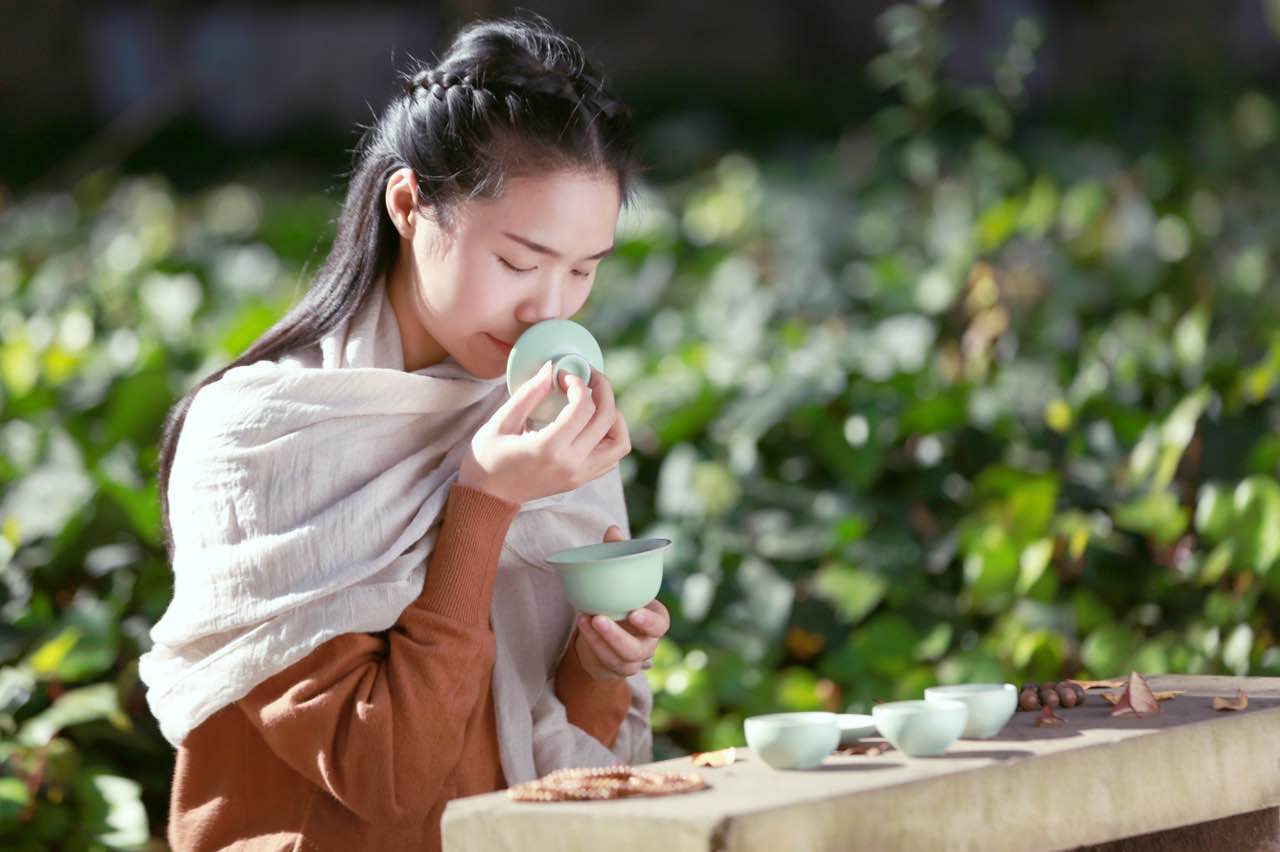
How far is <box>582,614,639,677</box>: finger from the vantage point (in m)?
2.53

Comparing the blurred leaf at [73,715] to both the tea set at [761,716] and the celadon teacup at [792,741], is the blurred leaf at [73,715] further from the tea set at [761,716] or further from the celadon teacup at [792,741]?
the celadon teacup at [792,741]

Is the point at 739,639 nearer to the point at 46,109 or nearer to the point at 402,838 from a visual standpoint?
the point at 402,838

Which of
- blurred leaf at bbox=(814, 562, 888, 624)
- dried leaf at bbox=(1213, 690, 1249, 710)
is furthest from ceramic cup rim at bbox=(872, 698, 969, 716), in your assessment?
blurred leaf at bbox=(814, 562, 888, 624)

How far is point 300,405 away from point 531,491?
1.15 ft

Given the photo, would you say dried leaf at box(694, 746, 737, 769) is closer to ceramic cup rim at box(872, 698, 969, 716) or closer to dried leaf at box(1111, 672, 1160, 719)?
ceramic cup rim at box(872, 698, 969, 716)

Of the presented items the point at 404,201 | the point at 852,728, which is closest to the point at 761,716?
the point at 852,728

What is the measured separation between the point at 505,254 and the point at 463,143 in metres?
0.17

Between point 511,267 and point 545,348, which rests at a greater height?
point 511,267

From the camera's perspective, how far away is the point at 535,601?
2699 mm

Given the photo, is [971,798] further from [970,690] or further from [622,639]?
[622,639]

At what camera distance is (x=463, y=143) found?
2461 millimetres

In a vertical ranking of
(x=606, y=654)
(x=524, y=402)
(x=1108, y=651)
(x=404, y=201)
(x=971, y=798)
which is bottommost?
(x=1108, y=651)

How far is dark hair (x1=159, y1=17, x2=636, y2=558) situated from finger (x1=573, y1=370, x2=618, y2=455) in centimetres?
28

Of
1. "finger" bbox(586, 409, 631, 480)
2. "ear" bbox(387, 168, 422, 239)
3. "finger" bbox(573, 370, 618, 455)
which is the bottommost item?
"finger" bbox(586, 409, 631, 480)
